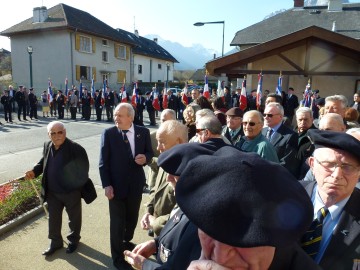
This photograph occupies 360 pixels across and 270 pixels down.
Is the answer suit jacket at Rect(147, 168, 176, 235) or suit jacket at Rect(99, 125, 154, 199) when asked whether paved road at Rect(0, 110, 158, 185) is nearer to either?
suit jacket at Rect(99, 125, 154, 199)

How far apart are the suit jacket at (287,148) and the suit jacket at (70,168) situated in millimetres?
2848

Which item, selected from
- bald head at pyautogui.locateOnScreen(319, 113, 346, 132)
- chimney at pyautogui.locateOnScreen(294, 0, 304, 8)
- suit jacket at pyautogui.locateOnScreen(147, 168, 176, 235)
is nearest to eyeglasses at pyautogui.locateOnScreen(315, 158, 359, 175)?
suit jacket at pyautogui.locateOnScreen(147, 168, 176, 235)

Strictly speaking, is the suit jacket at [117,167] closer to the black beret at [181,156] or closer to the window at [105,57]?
the black beret at [181,156]

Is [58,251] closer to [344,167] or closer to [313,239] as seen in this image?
[313,239]

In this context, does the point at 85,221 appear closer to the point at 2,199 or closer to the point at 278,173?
the point at 2,199

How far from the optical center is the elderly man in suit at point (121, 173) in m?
3.86

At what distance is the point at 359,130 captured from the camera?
280 centimetres

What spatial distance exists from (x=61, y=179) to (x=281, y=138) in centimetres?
324

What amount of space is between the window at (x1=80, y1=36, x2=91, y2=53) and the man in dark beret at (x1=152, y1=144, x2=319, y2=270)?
115 ft

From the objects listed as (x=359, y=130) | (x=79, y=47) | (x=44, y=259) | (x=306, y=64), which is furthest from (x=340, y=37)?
(x=79, y=47)

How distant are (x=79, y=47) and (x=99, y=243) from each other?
31.2 meters

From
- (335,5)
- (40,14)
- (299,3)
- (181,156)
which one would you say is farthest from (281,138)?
(40,14)

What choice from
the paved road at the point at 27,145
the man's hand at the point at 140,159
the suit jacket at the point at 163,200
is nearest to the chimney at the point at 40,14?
the paved road at the point at 27,145

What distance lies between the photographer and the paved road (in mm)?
8198
